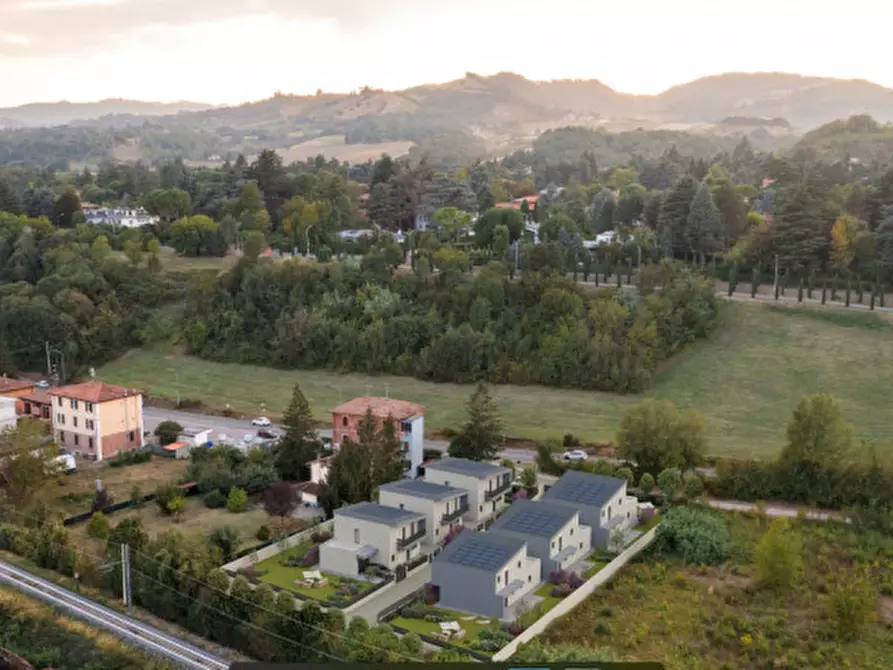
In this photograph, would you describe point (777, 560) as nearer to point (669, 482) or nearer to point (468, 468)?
point (669, 482)

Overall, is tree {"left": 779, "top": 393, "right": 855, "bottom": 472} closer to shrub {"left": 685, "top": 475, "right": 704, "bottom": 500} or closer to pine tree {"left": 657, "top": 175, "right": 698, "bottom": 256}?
shrub {"left": 685, "top": 475, "right": 704, "bottom": 500}

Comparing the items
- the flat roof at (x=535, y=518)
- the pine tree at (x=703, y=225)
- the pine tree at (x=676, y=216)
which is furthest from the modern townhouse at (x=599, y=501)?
the pine tree at (x=676, y=216)

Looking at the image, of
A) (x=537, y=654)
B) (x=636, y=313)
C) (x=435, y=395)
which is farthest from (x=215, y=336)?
(x=537, y=654)

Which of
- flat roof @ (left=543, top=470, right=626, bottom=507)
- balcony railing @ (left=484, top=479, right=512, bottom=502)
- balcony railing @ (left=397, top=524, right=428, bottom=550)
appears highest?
flat roof @ (left=543, top=470, right=626, bottom=507)

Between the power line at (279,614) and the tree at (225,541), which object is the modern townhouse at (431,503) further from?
the power line at (279,614)

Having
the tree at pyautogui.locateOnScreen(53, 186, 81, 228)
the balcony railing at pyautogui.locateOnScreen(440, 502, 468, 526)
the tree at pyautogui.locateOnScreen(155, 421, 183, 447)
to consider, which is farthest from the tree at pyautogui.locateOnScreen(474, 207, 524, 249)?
the tree at pyautogui.locateOnScreen(53, 186, 81, 228)

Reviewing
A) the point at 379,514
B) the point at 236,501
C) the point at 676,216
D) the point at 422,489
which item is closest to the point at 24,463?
the point at 236,501
